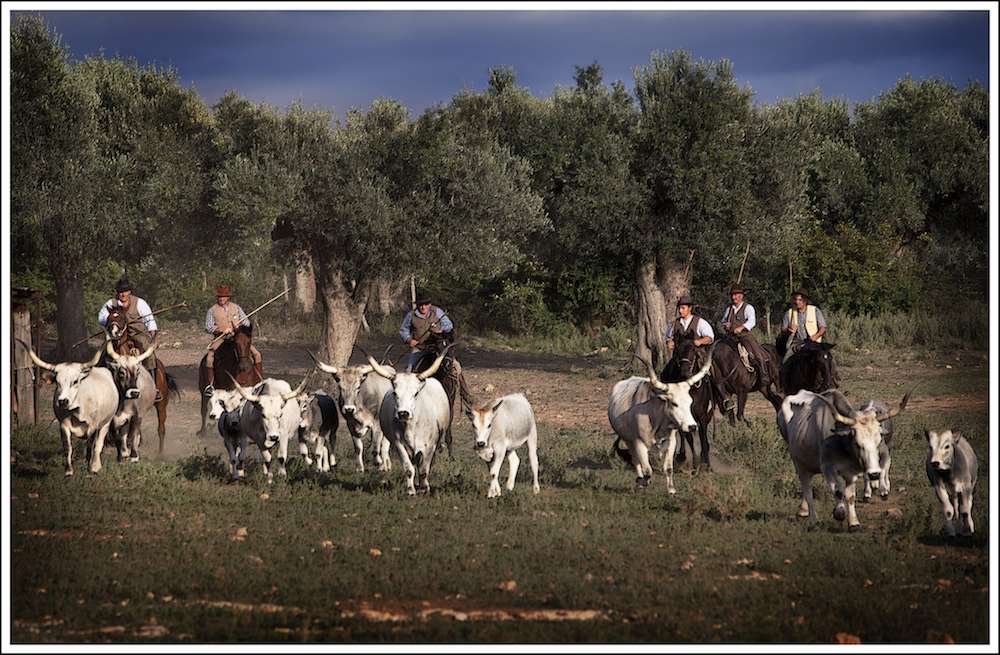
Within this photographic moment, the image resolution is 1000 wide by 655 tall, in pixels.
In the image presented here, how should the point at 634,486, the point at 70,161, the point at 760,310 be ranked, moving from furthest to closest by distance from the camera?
the point at 760,310 < the point at 70,161 < the point at 634,486

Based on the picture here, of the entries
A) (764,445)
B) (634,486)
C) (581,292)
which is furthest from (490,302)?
(634,486)

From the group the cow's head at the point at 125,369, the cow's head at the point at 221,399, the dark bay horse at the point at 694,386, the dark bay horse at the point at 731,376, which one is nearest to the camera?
the dark bay horse at the point at 694,386

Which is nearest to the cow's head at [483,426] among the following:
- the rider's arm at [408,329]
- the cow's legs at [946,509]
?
the rider's arm at [408,329]

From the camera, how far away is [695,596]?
11016mm

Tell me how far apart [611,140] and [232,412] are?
49.4 ft

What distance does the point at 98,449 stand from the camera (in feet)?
59.3

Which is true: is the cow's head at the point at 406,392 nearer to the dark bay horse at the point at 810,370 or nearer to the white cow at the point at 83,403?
the white cow at the point at 83,403

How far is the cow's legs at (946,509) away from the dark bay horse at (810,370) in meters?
5.50

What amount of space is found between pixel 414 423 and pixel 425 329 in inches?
140

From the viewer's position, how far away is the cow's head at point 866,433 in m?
13.6

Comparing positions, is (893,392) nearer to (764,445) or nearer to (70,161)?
(764,445)

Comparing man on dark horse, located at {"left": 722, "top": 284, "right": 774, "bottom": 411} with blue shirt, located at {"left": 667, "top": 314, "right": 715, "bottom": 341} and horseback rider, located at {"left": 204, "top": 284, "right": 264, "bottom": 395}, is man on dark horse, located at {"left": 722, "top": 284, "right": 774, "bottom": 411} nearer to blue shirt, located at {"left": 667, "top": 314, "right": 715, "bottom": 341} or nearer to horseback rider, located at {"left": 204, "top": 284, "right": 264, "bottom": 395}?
blue shirt, located at {"left": 667, "top": 314, "right": 715, "bottom": 341}

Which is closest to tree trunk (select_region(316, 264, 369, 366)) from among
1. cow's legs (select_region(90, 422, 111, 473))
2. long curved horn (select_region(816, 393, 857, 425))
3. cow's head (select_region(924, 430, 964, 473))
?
cow's legs (select_region(90, 422, 111, 473))

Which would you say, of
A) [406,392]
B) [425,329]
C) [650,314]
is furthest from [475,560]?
[650,314]
